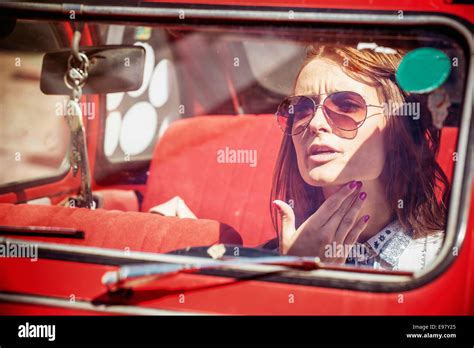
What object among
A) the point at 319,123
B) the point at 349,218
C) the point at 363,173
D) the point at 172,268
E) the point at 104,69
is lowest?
the point at 172,268

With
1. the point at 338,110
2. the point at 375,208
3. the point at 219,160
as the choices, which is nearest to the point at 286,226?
the point at 375,208

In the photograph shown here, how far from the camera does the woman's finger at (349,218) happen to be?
65.0 inches

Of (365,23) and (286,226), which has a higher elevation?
(365,23)

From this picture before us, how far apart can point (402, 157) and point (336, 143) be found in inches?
7.3

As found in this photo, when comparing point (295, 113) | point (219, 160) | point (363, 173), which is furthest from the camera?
point (219, 160)

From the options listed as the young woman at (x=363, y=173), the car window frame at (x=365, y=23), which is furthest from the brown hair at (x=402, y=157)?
the car window frame at (x=365, y=23)

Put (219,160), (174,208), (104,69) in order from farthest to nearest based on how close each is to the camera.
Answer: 1. (219,160)
2. (174,208)
3. (104,69)

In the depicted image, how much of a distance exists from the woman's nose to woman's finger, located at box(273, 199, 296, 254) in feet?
0.80

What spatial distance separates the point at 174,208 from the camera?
2.23 meters

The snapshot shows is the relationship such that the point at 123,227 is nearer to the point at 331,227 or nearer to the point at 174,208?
the point at 174,208

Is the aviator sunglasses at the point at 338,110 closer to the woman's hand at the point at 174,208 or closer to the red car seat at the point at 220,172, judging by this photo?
the red car seat at the point at 220,172

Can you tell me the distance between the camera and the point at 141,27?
1.87 m

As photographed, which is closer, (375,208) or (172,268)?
(172,268)
